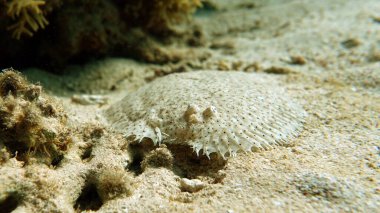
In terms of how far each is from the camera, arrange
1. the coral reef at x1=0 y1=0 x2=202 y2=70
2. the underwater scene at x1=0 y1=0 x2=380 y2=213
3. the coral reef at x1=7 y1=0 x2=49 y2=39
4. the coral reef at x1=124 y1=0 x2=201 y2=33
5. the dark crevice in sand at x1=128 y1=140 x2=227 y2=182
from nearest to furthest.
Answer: the underwater scene at x1=0 y1=0 x2=380 y2=213
the dark crevice in sand at x1=128 y1=140 x2=227 y2=182
the coral reef at x1=7 y1=0 x2=49 y2=39
the coral reef at x1=0 y1=0 x2=202 y2=70
the coral reef at x1=124 y1=0 x2=201 y2=33

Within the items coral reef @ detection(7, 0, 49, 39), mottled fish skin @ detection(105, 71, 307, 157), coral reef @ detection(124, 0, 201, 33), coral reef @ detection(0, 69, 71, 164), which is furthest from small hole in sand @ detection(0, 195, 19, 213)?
coral reef @ detection(124, 0, 201, 33)

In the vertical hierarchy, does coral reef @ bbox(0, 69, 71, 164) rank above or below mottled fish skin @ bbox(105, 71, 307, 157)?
above

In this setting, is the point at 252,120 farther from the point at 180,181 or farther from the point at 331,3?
the point at 331,3

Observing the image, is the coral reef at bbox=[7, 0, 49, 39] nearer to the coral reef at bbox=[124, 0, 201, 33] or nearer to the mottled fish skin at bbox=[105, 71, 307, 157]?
the coral reef at bbox=[124, 0, 201, 33]

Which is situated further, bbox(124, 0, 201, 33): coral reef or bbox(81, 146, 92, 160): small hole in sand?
bbox(124, 0, 201, 33): coral reef

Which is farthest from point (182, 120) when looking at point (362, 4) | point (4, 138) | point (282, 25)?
point (362, 4)

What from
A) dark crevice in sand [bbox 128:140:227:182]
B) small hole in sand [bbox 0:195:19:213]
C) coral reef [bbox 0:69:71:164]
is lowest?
dark crevice in sand [bbox 128:140:227:182]
